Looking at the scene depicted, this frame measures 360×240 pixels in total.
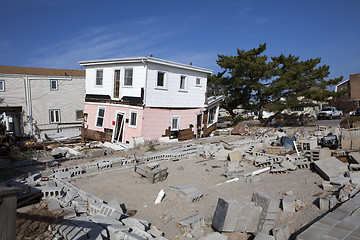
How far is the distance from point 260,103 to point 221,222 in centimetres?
2360

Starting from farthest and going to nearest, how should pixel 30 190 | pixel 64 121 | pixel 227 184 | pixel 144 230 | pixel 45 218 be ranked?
pixel 64 121 → pixel 227 184 → pixel 30 190 → pixel 45 218 → pixel 144 230

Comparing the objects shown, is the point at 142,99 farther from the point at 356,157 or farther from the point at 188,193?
the point at 356,157

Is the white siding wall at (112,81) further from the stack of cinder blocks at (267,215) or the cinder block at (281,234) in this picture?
the cinder block at (281,234)

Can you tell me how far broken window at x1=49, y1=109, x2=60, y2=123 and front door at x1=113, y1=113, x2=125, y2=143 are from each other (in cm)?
1129

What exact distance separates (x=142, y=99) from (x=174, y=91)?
3139 millimetres

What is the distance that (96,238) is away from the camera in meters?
4.87

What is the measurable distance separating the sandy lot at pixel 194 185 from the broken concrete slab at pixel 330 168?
300 mm

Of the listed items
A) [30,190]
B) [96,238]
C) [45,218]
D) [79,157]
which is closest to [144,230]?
[96,238]

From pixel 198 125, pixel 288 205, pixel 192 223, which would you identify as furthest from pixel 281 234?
pixel 198 125

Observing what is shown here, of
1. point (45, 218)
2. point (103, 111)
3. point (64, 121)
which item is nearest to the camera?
point (45, 218)

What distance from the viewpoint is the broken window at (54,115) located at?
2608 cm

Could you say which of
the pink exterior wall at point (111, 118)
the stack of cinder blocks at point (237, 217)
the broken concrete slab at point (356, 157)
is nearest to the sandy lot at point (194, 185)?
the stack of cinder blocks at point (237, 217)

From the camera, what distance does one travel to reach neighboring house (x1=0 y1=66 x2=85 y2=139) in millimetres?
23828

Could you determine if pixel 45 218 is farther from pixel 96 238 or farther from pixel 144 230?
pixel 144 230
